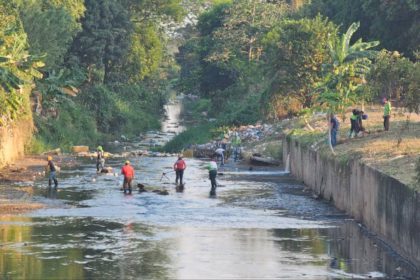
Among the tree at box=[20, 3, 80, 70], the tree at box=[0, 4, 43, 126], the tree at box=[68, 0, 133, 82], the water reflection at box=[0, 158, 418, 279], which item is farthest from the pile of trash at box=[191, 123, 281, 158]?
the water reflection at box=[0, 158, 418, 279]

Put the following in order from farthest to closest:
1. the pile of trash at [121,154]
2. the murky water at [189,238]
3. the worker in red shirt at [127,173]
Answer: the pile of trash at [121,154] → the worker in red shirt at [127,173] → the murky water at [189,238]

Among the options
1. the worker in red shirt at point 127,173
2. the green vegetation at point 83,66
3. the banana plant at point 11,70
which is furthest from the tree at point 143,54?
the worker in red shirt at point 127,173

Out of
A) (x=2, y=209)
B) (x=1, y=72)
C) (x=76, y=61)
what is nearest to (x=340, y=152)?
(x=2, y=209)

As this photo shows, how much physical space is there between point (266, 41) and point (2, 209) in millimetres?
46720

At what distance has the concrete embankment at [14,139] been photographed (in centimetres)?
5275

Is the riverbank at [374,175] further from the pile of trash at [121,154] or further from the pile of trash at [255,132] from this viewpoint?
the pile of trash at [121,154]

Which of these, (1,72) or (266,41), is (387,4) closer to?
(266,41)

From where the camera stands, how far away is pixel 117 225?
108 feet

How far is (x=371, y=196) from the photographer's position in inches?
1223

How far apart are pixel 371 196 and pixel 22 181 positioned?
2076 cm

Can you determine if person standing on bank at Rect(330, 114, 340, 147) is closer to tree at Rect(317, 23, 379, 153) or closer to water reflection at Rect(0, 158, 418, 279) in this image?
water reflection at Rect(0, 158, 418, 279)

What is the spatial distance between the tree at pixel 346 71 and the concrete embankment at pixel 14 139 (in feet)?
54.2

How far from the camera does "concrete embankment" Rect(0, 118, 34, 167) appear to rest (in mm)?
52750

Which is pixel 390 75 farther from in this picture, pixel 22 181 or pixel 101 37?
pixel 101 37
